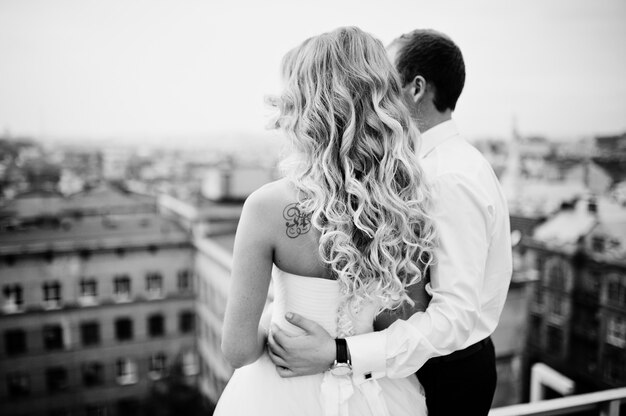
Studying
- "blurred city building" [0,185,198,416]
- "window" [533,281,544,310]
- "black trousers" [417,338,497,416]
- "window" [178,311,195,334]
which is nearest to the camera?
"black trousers" [417,338,497,416]

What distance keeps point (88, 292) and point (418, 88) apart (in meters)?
13.6

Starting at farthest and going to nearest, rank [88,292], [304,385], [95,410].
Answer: [95,410] < [88,292] < [304,385]

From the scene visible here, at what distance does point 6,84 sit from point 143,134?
496 centimetres

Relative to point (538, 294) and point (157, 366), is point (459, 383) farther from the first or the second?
point (157, 366)

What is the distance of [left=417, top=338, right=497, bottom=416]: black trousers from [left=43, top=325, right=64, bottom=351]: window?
13571 mm

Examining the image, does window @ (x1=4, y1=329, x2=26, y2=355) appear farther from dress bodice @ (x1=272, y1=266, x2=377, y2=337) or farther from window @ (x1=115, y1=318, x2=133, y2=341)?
dress bodice @ (x1=272, y1=266, x2=377, y2=337)

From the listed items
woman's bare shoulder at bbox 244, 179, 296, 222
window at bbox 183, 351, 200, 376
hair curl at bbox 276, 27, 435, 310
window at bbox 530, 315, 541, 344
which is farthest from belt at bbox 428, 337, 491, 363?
window at bbox 183, 351, 200, 376

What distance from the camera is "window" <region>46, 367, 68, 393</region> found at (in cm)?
1230

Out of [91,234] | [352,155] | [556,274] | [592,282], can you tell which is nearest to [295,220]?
[352,155]

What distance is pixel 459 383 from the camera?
0.93m

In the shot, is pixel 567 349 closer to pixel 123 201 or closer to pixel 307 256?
pixel 307 256

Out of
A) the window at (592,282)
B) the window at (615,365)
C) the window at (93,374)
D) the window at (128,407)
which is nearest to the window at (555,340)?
the window at (615,365)

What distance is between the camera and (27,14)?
17141 mm

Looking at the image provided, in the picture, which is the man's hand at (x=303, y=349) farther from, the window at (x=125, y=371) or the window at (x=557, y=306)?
the window at (x=125, y=371)
